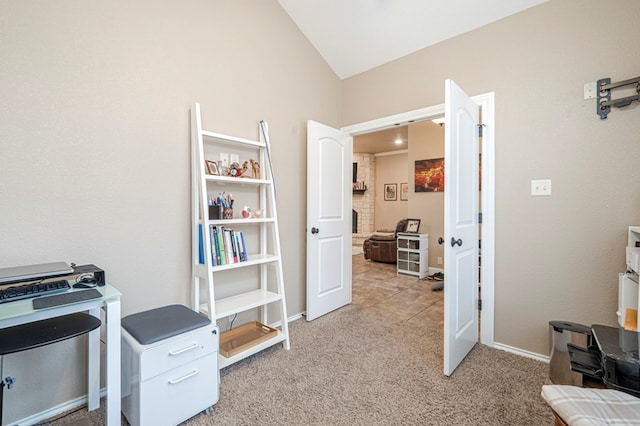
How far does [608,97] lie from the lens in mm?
1901

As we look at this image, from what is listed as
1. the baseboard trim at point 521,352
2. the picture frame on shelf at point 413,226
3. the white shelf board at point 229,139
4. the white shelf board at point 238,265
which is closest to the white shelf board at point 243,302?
the white shelf board at point 238,265

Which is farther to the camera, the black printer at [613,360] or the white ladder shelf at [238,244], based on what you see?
the white ladder shelf at [238,244]

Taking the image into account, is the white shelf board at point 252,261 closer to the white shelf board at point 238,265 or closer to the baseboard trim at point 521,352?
the white shelf board at point 238,265

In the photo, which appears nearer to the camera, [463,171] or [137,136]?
[137,136]

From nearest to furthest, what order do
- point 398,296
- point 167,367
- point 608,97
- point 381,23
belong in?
1. point 167,367
2. point 608,97
3. point 381,23
4. point 398,296

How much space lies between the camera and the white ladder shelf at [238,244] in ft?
6.67

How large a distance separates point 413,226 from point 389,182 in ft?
9.70

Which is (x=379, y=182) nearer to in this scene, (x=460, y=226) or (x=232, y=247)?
(x=460, y=226)

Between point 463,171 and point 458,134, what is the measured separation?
275mm

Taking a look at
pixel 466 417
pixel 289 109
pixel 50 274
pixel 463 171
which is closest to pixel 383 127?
pixel 289 109

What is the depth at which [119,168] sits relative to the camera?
1.83 m

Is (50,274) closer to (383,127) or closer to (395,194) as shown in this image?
(383,127)

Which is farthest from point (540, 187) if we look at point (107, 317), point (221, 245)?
point (107, 317)

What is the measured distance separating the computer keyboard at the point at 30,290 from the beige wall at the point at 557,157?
281 cm
